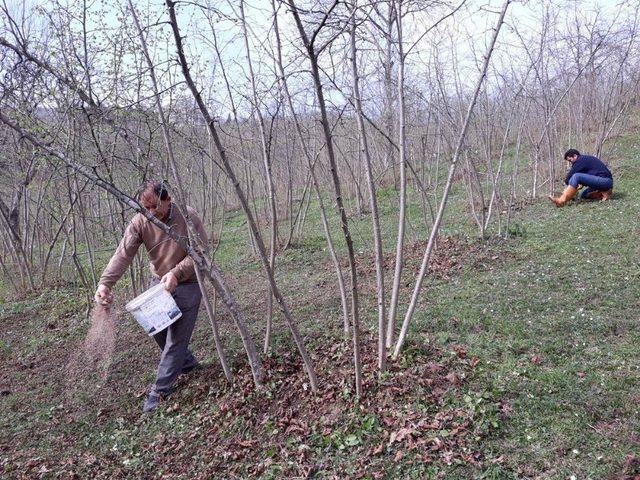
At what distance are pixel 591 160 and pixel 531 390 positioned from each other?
266 inches

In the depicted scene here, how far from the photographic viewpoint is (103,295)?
11.4 feet

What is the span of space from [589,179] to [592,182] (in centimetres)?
7

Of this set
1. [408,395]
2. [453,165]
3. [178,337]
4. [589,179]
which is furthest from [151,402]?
[589,179]

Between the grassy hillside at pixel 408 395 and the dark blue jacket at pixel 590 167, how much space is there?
2589 mm

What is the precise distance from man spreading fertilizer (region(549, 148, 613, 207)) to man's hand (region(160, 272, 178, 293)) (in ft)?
24.2

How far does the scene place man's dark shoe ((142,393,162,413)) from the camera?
3.83 m

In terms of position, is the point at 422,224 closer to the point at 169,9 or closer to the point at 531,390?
the point at 531,390

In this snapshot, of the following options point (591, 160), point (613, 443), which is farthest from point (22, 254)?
point (591, 160)

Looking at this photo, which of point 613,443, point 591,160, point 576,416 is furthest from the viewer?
point 591,160

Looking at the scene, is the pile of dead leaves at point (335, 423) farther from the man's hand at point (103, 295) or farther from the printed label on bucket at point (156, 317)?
the man's hand at point (103, 295)

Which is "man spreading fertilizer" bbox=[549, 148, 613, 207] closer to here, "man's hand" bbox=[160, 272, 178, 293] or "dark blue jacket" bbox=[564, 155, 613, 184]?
"dark blue jacket" bbox=[564, 155, 613, 184]

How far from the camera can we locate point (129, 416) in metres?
3.85

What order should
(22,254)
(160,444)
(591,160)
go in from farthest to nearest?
(22,254), (591,160), (160,444)

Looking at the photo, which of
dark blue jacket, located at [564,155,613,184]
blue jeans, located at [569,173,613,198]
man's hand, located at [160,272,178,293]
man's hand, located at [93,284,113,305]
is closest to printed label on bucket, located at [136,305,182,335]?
man's hand, located at [160,272,178,293]
